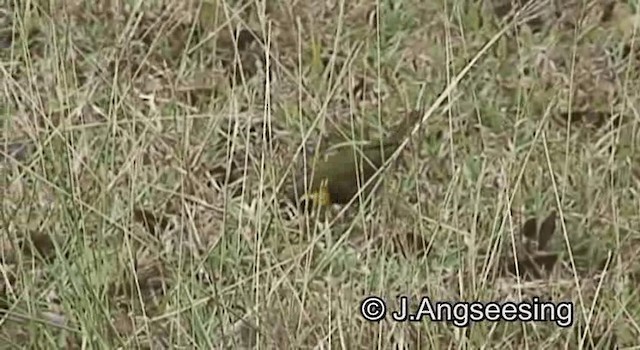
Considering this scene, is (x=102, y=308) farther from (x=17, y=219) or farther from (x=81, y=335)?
(x=17, y=219)

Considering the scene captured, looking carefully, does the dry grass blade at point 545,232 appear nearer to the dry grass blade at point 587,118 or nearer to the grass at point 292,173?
the grass at point 292,173

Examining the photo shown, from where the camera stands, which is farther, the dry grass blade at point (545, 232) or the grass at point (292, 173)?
the dry grass blade at point (545, 232)

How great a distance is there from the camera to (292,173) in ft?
7.00

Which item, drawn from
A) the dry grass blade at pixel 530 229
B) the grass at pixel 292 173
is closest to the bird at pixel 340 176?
the grass at pixel 292 173

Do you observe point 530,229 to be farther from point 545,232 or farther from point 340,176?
point 340,176

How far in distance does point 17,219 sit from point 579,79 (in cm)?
98

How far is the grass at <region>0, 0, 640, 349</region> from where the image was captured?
6.35 feet

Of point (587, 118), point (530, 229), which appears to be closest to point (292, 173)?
point (530, 229)

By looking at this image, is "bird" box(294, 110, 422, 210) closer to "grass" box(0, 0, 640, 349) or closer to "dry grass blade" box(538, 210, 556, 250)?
"grass" box(0, 0, 640, 349)

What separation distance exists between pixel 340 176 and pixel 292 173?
8cm

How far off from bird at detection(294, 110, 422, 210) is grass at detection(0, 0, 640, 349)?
0.03 meters

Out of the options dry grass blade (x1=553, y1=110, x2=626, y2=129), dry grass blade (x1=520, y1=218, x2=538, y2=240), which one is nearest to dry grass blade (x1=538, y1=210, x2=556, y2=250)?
dry grass blade (x1=520, y1=218, x2=538, y2=240)

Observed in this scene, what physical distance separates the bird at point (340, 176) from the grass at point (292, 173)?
0.11 ft

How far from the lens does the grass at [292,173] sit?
194 cm
